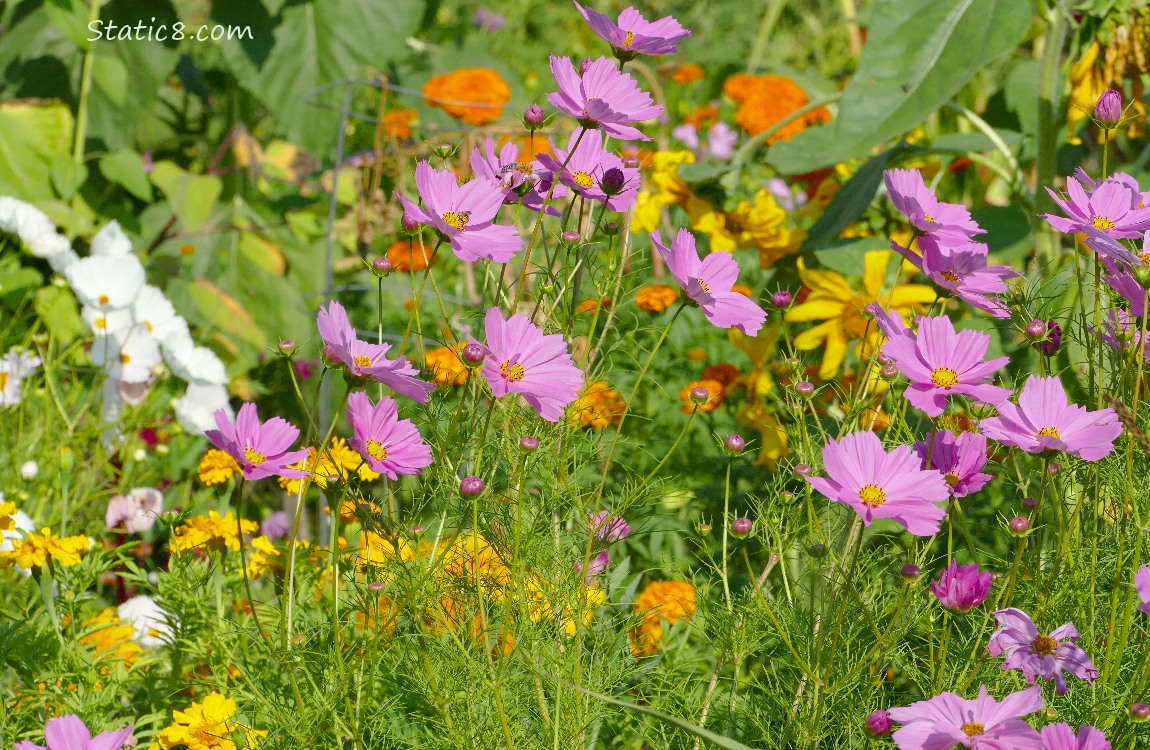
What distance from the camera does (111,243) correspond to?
193 centimetres

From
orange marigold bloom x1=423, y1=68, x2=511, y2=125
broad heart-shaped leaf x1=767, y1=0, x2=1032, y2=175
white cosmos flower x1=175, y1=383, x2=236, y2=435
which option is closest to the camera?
broad heart-shaped leaf x1=767, y1=0, x2=1032, y2=175

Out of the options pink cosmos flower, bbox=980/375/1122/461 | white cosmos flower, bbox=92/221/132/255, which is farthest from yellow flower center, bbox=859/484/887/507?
white cosmos flower, bbox=92/221/132/255

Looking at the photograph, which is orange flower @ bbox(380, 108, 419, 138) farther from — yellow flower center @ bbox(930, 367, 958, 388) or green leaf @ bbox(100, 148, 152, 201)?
yellow flower center @ bbox(930, 367, 958, 388)

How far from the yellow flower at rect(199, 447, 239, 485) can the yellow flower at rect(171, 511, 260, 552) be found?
0.04 metres

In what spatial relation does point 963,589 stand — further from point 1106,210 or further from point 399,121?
point 399,121

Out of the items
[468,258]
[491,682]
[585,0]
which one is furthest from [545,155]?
[585,0]

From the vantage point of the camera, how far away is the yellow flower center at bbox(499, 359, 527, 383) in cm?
73

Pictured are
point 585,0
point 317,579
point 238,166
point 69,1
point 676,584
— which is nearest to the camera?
point 317,579

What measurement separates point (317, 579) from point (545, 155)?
0.49 m

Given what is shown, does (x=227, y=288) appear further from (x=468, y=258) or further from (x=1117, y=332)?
(x=1117, y=332)

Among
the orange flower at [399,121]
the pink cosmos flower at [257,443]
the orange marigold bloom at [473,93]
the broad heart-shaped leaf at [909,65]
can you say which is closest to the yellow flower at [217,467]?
the pink cosmos flower at [257,443]

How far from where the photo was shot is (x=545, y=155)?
87cm

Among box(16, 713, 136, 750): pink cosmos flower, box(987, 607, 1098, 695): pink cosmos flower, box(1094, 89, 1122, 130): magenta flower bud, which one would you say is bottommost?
box(16, 713, 136, 750): pink cosmos flower

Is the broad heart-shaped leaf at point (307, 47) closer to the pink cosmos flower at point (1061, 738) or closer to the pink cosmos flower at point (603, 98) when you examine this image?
the pink cosmos flower at point (603, 98)
